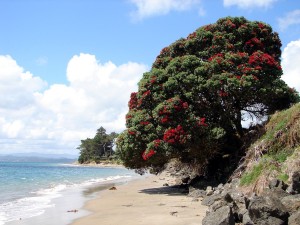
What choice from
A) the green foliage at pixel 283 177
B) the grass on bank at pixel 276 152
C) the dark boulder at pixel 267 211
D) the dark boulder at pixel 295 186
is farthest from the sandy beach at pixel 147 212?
the green foliage at pixel 283 177

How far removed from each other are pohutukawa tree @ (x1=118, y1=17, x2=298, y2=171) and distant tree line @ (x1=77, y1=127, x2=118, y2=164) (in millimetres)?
88787

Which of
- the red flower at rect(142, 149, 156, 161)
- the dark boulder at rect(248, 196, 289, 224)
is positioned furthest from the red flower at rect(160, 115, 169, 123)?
the dark boulder at rect(248, 196, 289, 224)

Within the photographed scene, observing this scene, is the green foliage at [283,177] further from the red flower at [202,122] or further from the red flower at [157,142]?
the red flower at [157,142]

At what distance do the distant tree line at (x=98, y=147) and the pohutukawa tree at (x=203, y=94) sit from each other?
88.8 metres

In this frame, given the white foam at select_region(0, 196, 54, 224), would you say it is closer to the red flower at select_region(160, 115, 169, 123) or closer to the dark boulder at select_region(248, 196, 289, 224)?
the red flower at select_region(160, 115, 169, 123)

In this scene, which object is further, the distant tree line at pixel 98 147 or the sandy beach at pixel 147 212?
the distant tree line at pixel 98 147

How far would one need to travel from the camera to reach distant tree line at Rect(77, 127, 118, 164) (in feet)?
366

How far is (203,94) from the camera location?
2117cm

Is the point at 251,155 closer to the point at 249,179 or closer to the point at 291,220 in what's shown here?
the point at 249,179

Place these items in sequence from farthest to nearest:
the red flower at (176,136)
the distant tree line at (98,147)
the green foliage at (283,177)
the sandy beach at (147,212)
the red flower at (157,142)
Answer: the distant tree line at (98,147)
the red flower at (157,142)
the red flower at (176,136)
the green foliage at (283,177)
the sandy beach at (147,212)

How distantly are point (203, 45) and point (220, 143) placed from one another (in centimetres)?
642

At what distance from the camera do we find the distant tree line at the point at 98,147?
11144 cm

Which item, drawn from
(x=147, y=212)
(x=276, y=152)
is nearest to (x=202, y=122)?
(x=276, y=152)

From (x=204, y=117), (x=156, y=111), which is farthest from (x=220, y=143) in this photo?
(x=156, y=111)
